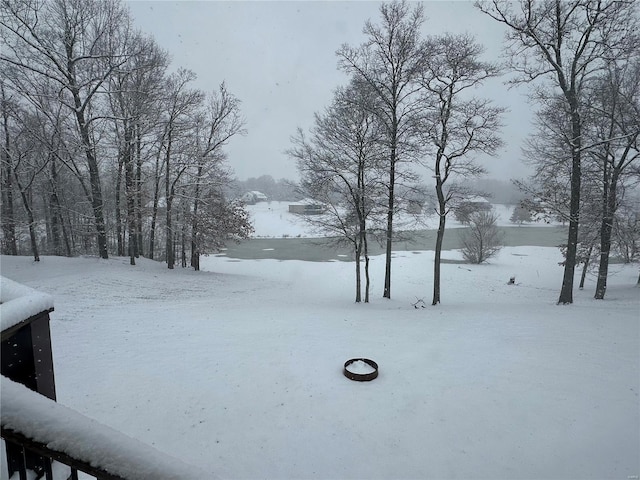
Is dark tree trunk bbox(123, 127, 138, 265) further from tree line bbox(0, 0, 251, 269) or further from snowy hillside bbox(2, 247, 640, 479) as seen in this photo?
snowy hillside bbox(2, 247, 640, 479)

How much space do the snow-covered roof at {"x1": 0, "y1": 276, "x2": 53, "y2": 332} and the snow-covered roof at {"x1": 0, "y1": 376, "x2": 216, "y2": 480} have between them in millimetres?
967

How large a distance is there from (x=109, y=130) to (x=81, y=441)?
19584mm

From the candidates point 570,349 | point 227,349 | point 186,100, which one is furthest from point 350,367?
point 186,100

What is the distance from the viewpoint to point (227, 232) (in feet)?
66.5

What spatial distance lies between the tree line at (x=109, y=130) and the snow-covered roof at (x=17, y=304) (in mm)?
14744

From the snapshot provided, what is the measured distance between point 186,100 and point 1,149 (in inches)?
335

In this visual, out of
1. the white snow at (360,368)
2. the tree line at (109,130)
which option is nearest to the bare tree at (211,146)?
the tree line at (109,130)

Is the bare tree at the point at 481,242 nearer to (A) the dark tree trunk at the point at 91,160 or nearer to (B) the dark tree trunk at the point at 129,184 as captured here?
(B) the dark tree trunk at the point at 129,184

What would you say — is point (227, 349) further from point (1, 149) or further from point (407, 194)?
point (1, 149)

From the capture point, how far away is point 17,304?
227 centimetres

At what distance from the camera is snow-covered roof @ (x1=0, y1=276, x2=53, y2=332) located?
213 centimetres

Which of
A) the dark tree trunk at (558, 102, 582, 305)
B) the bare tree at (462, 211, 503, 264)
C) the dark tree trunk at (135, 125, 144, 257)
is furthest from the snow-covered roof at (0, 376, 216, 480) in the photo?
the bare tree at (462, 211, 503, 264)

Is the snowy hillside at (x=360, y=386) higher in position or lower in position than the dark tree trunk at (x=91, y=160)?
lower

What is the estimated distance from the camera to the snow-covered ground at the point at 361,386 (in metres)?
4.46
